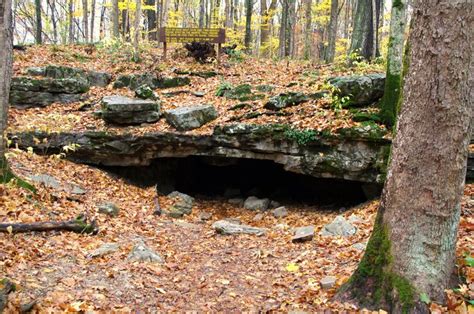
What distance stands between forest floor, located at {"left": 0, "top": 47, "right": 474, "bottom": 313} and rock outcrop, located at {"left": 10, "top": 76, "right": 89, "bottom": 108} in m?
0.89

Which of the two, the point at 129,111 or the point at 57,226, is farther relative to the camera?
the point at 129,111

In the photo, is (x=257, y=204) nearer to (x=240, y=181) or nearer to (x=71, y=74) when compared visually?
(x=240, y=181)

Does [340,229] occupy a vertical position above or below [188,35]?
below

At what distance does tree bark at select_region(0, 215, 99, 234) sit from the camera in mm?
5484

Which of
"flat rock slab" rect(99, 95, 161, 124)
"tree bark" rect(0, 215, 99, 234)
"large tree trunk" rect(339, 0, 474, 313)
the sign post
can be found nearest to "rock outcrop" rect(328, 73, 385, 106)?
"flat rock slab" rect(99, 95, 161, 124)

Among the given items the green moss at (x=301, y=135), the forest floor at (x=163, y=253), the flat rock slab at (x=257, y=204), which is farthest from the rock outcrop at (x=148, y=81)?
the green moss at (x=301, y=135)

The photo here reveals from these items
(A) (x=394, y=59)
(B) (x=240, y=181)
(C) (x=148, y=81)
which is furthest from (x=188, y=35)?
(A) (x=394, y=59)

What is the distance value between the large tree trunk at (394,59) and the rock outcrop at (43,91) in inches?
350

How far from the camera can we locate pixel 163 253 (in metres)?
6.34

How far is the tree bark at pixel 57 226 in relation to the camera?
5484 mm

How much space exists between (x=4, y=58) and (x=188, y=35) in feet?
29.6

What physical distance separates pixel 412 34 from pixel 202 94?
27.7ft

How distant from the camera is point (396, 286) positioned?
404 cm

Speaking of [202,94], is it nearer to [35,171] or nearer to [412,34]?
[35,171]
